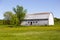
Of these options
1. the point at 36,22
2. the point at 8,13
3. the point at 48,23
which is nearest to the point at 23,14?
the point at 36,22

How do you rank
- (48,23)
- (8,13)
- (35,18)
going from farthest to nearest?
1. (8,13)
2. (35,18)
3. (48,23)

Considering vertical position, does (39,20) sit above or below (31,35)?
above

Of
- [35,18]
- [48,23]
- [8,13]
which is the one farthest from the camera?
[8,13]

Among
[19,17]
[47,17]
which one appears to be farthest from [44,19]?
[19,17]

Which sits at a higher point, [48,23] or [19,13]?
[19,13]

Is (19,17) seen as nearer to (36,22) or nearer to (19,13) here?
(19,13)

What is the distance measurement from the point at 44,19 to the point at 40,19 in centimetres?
249

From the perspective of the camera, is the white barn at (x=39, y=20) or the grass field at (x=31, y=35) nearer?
the grass field at (x=31, y=35)

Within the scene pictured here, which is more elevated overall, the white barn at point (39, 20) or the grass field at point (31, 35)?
the white barn at point (39, 20)

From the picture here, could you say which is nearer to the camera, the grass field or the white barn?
the grass field

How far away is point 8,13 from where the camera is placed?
107 meters

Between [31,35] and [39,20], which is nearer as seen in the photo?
[31,35]

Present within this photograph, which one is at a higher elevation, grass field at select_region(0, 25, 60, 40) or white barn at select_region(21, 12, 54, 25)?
white barn at select_region(21, 12, 54, 25)

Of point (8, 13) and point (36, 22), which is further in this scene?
point (8, 13)
